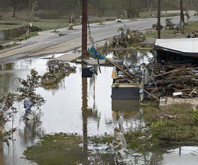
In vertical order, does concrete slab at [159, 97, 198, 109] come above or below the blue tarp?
below

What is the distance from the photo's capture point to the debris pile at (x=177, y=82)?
24469 mm

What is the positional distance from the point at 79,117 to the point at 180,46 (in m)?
8.30

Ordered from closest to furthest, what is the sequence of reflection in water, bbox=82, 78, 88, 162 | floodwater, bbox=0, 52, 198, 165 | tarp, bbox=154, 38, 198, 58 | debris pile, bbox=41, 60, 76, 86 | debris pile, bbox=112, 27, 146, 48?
floodwater, bbox=0, 52, 198, 165
reflection in water, bbox=82, 78, 88, 162
tarp, bbox=154, 38, 198, 58
debris pile, bbox=41, 60, 76, 86
debris pile, bbox=112, 27, 146, 48

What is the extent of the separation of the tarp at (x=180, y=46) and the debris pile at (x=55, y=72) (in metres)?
6.77

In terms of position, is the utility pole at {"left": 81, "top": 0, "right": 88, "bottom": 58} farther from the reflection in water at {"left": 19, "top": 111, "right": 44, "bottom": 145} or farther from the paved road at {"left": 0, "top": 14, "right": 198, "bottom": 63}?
the reflection in water at {"left": 19, "top": 111, "right": 44, "bottom": 145}

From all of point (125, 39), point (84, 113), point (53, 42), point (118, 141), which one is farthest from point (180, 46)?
point (53, 42)

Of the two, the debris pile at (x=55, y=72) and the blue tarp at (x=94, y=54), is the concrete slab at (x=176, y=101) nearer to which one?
the debris pile at (x=55, y=72)

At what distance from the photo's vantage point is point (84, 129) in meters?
20.7

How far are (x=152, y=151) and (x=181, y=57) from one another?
1081cm

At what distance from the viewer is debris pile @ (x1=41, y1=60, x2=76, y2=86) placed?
1200 inches

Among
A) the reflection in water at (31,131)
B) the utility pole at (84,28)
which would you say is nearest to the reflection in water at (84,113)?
the reflection in water at (31,131)

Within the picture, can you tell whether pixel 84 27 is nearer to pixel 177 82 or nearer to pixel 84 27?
pixel 84 27

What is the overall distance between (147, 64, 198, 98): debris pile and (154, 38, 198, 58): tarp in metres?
0.73

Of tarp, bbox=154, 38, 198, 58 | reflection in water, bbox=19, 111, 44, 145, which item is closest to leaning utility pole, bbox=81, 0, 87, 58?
tarp, bbox=154, 38, 198, 58
